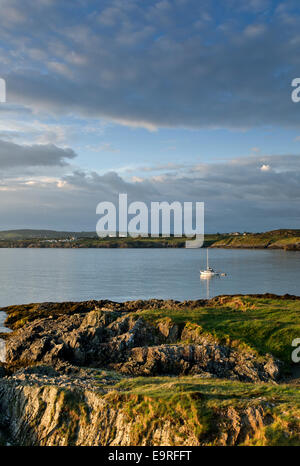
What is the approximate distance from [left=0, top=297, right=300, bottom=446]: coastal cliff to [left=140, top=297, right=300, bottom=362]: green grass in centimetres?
44

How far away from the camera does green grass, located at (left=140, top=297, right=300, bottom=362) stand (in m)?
30.5

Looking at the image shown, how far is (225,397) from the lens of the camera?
15453mm

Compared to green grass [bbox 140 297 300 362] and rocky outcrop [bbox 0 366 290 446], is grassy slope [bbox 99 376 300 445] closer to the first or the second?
rocky outcrop [bbox 0 366 290 446]

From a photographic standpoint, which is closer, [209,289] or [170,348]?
[170,348]

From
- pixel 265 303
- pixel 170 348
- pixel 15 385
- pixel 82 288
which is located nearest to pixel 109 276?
pixel 82 288

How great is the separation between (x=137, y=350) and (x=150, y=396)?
13852 mm

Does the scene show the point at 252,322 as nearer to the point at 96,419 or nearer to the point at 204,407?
the point at 204,407

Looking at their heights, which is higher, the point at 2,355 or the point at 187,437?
the point at 187,437

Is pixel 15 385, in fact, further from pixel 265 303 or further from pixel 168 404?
pixel 265 303

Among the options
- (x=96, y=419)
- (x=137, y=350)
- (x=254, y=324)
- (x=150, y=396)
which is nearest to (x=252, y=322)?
(x=254, y=324)

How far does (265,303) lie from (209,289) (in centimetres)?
4017

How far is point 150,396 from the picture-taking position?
50.6 feet

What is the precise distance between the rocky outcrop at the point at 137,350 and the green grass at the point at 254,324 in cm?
134

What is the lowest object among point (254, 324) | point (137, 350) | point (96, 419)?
point (137, 350)
